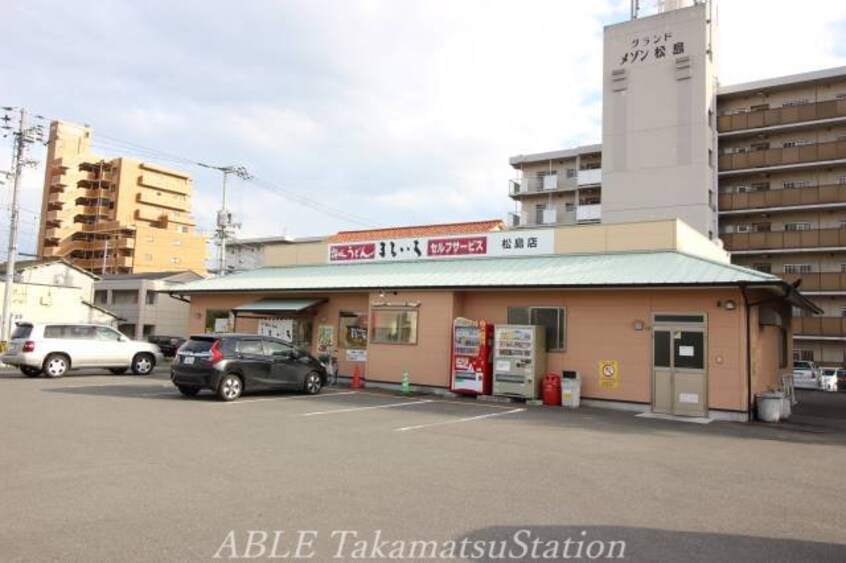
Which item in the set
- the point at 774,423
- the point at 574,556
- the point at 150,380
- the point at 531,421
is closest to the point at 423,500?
the point at 574,556

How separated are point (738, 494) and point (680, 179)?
37.3m

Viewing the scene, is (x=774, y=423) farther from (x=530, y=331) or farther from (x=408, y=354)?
(x=408, y=354)

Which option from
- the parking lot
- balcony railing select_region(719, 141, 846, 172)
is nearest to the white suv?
the parking lot

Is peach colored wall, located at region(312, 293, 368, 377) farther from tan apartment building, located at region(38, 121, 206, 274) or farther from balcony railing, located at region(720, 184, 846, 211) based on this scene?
tan apartment building, located at region(38, 121, 206, 274)

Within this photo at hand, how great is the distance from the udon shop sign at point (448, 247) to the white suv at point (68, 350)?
25.4 ft

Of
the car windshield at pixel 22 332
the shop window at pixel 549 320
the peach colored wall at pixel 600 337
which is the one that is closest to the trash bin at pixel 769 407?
the peach colored wall at pixel 600 337

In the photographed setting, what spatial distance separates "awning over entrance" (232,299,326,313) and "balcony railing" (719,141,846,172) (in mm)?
33312

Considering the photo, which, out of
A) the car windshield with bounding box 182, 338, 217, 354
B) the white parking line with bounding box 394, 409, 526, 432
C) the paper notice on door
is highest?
the paper notice on door

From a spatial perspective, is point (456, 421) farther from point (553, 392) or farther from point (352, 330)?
point (352, 330)

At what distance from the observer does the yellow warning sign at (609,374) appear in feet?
52.5

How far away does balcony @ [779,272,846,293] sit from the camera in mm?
37531

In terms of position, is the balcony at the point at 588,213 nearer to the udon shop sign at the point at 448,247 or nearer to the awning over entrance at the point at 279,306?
A: the udon shop sign at the point at 448,247

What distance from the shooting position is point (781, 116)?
41.1 m

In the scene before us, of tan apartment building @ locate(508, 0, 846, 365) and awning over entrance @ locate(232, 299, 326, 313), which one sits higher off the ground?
tan apartment building @ locate(508, 0, 846, 365)
